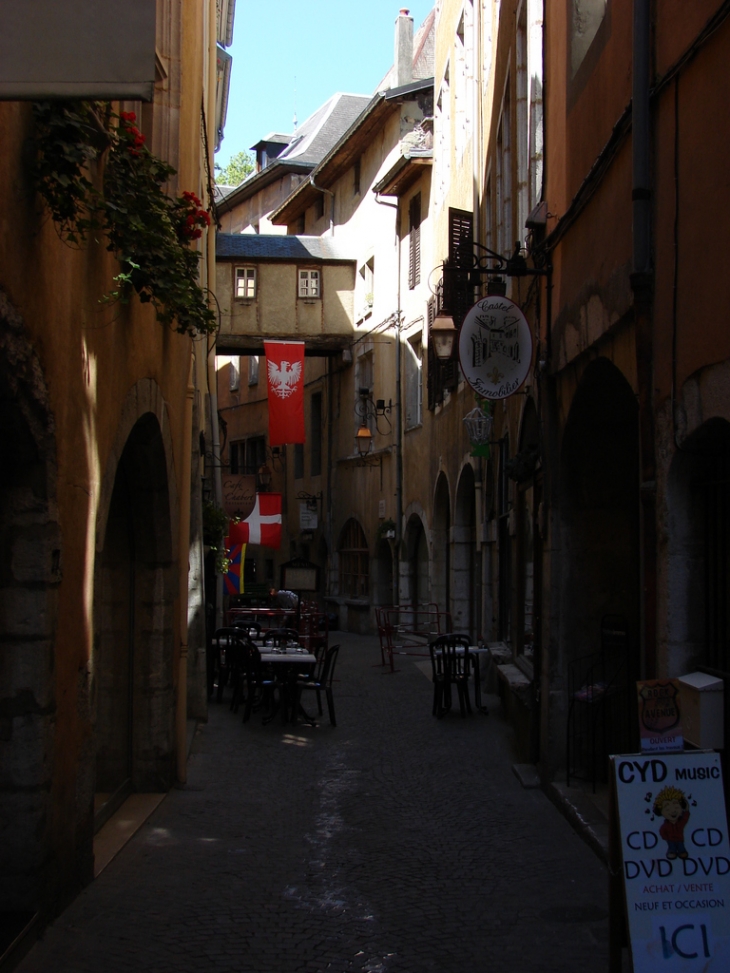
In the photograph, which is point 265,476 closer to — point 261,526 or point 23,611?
point 261,526

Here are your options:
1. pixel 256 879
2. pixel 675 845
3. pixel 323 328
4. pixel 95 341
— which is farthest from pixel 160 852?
pixel 323 328

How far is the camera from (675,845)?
161 inches

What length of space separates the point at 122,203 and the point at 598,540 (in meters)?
Result: 4.41

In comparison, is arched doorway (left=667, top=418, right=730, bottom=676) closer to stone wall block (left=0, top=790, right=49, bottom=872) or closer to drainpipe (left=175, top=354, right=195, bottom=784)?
stone wall block (left=0, top=790, right=49, bottom=872)

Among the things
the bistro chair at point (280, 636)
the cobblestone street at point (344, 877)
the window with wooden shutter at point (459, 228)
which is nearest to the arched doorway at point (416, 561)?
the window with wooden shutter at point (459, 228)

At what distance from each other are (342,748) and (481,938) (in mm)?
5163

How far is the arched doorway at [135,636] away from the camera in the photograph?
8047mm

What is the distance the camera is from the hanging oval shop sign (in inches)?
358

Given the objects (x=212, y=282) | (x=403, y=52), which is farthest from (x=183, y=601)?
(x=403, y=52)

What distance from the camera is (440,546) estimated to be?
1969 centimetres

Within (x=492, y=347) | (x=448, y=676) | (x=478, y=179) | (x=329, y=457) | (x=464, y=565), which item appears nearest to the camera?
(x=492, y=347)

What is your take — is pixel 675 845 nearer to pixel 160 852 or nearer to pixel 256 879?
pixel 256 879

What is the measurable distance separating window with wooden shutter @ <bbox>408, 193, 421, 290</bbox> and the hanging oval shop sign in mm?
12992

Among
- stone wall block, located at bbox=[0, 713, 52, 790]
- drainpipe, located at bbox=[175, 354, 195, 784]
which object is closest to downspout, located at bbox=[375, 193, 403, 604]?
drainpipe, located at bbox=[175, 354, 195, 784]
